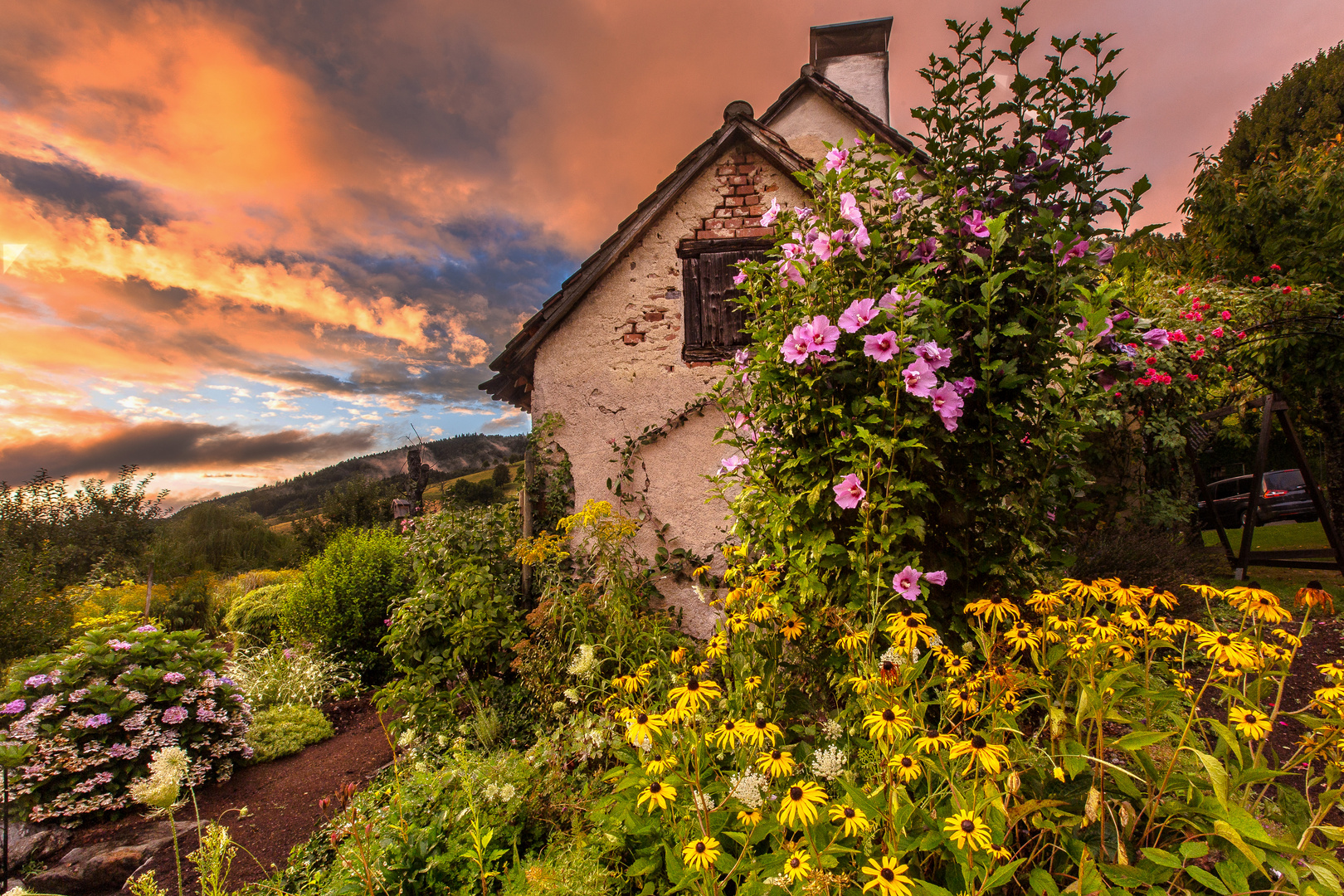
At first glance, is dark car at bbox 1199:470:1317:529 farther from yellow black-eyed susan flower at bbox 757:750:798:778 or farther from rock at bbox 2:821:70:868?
rock at bbox 2:821:70:868

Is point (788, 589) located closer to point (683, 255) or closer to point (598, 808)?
point (598, 808)

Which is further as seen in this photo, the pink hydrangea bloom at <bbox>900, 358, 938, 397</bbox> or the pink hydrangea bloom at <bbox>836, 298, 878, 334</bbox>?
the pink hydrangea bloom at <bbox>836, 298, 878, 334</bbox>

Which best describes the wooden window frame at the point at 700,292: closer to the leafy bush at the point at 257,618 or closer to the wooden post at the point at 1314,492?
the wooden post at the point at 1314,492

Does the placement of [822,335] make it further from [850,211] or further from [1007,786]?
[1007,786]

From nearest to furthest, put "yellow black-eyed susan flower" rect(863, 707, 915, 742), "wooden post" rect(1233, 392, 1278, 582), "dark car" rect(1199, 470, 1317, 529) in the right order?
"yellow black-eyed susan flower" rect(863, 707, 915, 742), "wooden post" rect(1233, 392, 1278, 582), "dark car" rect(1199, 470, 1317, 529)

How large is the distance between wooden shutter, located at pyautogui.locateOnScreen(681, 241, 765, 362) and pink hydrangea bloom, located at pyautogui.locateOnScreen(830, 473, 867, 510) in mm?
3202

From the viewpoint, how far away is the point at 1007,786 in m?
1.37

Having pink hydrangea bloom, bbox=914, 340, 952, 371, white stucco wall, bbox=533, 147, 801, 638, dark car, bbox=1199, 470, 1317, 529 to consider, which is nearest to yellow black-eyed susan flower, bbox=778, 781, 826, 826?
pink hydrangea bloom, bbox=914, 340, 952, 371

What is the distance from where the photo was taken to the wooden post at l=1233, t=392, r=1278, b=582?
6.19 metres

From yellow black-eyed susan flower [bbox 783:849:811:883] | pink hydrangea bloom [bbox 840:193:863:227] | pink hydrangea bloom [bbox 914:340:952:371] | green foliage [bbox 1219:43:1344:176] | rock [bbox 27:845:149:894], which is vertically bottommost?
rock [bbox 27:845:149:894]

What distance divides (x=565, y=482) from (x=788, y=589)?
3418 millimetres

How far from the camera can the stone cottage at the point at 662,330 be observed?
5.55 m

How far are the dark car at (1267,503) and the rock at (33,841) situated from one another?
11546mm

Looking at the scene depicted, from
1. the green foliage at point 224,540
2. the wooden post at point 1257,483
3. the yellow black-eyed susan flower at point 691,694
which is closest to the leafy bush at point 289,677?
the yellow black-eyed susan flower at point 691,694
